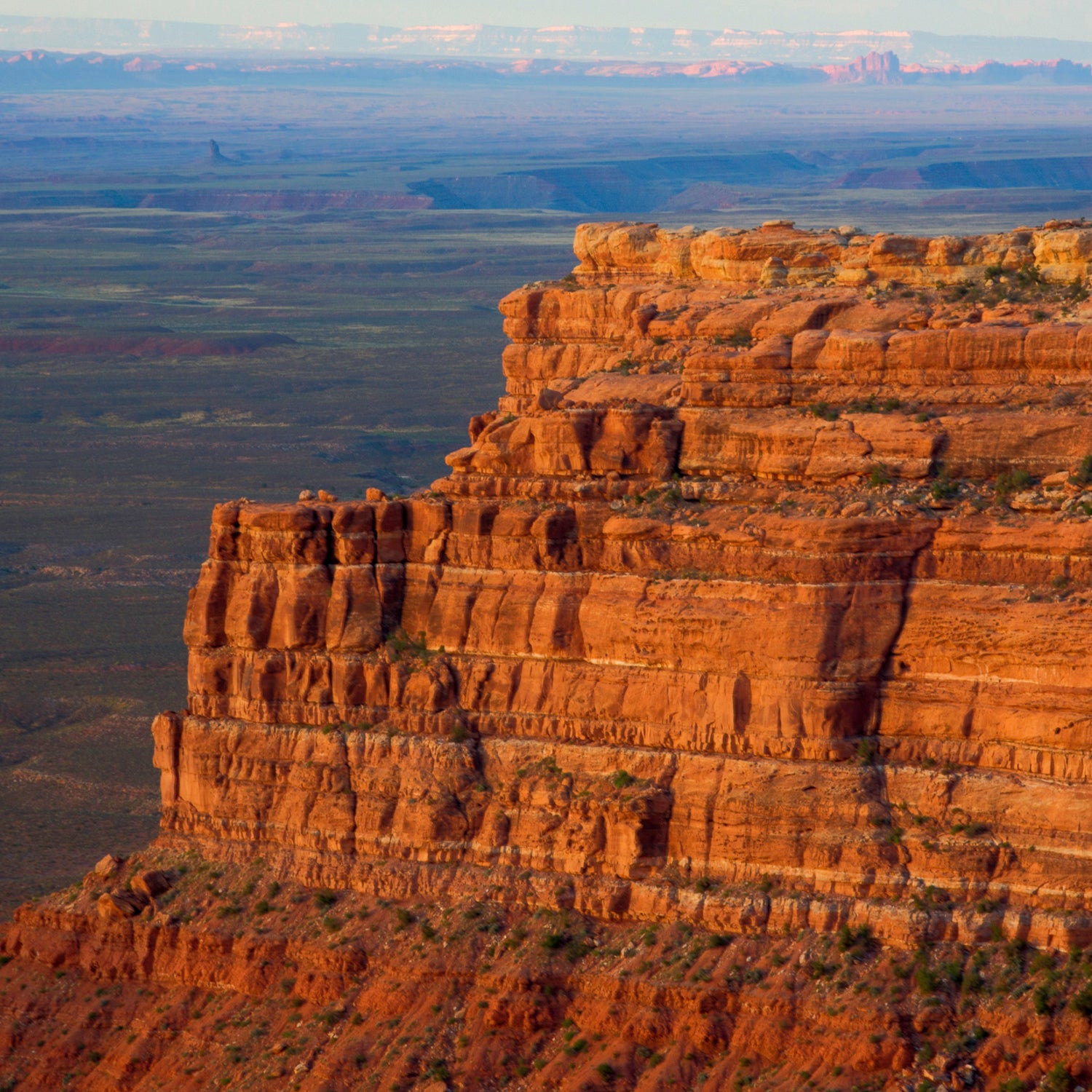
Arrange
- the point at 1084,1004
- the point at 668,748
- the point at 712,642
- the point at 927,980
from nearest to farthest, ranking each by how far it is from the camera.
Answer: the point at 1084,1004 → the point at 927,980 → the point at 712,642 → the point at 668,748

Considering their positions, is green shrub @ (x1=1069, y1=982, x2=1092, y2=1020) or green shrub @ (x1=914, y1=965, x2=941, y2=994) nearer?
green shrub @ (x1=1069, y1=982, x2=1092, y2=1020)

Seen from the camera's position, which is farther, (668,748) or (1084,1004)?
(668,748)

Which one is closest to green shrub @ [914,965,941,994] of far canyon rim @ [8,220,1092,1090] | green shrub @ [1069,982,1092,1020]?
far canyon rim @ [8,220,1092,1090]

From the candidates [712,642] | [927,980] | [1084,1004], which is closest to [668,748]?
[712,642]

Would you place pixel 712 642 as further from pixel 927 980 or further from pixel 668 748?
pixel 927 980

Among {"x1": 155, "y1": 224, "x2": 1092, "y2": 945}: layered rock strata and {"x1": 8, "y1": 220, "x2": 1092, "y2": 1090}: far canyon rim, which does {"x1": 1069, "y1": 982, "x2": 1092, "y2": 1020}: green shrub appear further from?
{"x1": 155, "y1": 224, "x2": 1092, "y2": 945}: layered rock strata

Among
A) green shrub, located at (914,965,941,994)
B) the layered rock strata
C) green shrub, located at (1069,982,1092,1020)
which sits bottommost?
green shrub, located at (914,965,941,994)

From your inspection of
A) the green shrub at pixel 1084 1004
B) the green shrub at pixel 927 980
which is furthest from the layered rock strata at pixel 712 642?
the green shrub at pixel 1084 1004

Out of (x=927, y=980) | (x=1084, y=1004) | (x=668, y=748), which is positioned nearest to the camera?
(x=1084, y=1004)
